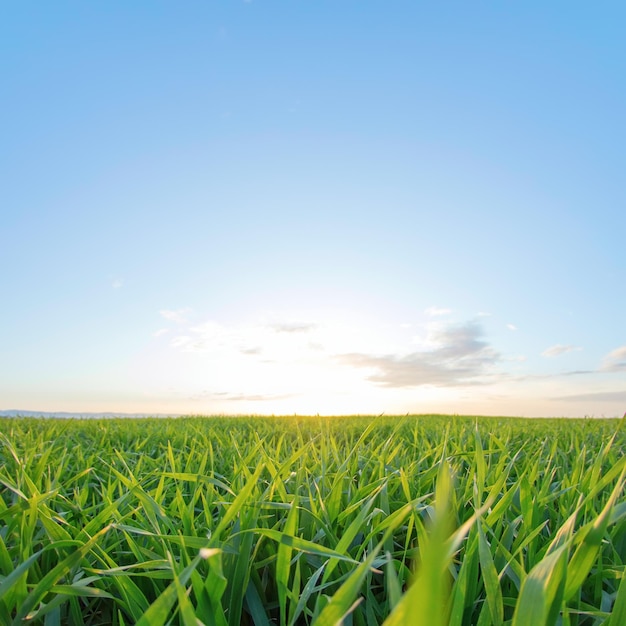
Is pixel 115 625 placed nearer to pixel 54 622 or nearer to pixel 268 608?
pixel 54 622

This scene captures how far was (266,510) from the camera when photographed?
53.3 inches

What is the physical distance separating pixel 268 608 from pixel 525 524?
0.66m

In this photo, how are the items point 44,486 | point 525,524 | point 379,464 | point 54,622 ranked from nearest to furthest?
point 54,622
point 525,524
point 379,464
point 44,486

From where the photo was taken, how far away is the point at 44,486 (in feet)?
6.04

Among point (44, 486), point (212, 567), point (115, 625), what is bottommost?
point (115, 625)

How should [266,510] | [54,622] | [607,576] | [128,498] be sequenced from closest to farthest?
[54,622] → [607,576] → [266,510] → [128,498]

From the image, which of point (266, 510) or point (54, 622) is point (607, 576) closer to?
point (266, 510)

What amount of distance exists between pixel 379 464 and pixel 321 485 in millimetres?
268

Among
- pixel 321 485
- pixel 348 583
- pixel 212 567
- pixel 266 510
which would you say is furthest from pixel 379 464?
pixel 348 583

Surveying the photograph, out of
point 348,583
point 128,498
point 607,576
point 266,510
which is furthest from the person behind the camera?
point 128,498

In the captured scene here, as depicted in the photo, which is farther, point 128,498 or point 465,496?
point 128,498

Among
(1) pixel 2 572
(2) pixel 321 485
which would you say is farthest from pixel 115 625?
(2) pixel 321 485

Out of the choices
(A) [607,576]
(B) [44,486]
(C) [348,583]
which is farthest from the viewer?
(B) [44,486]

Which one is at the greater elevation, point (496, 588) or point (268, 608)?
point (496, 588)
